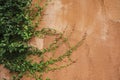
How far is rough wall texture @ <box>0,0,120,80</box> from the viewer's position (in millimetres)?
6059

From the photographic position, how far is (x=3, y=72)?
6.02 meters

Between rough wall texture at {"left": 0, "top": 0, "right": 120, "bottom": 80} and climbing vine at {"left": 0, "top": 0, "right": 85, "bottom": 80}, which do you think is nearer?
climbing vine at {"left": 0, "top": 0, "right": 85, "bottom": 80}

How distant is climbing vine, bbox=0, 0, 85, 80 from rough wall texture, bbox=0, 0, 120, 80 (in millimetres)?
161

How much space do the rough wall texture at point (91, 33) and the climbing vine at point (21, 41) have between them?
6.3 inches

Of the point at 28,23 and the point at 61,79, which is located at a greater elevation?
the point at 28,23

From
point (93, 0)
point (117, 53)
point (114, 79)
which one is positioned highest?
point (93, 0)

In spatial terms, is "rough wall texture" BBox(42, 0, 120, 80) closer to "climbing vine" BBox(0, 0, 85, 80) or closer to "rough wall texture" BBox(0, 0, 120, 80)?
"rough wall texture" BBox(0, 0, 120, 80)

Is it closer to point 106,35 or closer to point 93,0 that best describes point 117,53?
point 106,35

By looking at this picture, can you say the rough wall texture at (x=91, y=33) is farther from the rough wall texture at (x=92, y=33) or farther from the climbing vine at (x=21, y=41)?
the climbing vine at (x=21, y=41)

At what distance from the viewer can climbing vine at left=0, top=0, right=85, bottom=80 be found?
595 centimetres

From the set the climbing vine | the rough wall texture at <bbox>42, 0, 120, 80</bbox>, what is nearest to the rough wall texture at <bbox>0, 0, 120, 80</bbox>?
the rough wall texture at <bbox>42, 0, 120, 80</bbox>

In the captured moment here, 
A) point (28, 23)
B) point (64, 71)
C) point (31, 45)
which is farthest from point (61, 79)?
point (28, 23)

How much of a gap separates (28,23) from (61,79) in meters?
1.29

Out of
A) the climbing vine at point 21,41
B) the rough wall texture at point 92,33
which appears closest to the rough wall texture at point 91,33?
the rough wall texture at point 92,33
